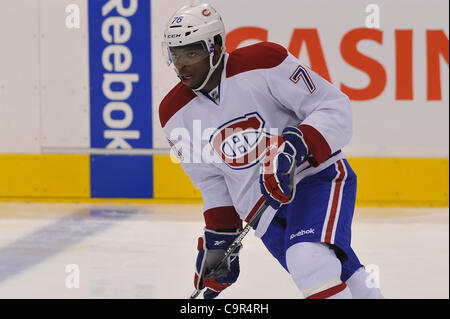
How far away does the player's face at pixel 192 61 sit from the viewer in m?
2.44

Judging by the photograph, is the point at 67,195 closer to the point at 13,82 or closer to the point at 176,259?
the point at 13,82

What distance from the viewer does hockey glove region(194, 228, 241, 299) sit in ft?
8.81

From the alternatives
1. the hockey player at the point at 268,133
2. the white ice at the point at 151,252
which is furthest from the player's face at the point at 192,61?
the white ice at the point at 151,252

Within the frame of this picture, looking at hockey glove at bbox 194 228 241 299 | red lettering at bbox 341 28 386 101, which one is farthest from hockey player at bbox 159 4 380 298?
red lettering at bbox 341 28 386 101

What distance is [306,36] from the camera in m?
5.52

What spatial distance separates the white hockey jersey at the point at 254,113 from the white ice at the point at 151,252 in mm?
1080

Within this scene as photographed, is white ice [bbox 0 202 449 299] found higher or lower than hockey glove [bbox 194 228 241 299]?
lower

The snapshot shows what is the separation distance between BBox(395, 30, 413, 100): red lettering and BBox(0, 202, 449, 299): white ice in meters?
0.72

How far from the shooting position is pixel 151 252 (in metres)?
4.23

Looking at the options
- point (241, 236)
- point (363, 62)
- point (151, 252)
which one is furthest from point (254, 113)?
point (363, 62)

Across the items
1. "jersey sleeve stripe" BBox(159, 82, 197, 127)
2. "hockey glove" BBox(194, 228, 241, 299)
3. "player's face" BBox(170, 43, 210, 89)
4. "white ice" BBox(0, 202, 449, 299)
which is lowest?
"white ice" BBox(0, 202, 449, 299)

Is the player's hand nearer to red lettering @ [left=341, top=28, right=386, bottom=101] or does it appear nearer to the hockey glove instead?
the hockey glove

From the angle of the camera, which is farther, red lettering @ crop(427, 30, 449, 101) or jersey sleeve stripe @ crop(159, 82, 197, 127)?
red lettering @ crop(427, 30, 449, 101)

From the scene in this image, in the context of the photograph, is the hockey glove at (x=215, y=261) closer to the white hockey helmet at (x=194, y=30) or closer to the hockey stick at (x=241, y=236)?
the hockey stick at (x=241, y=236)
